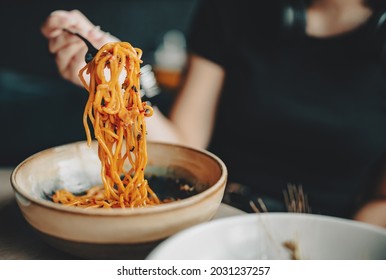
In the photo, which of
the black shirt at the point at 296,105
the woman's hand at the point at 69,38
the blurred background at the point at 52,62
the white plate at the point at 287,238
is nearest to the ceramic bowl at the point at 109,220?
the white plate at the point at 287,238

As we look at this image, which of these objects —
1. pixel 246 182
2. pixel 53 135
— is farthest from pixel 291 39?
pixel 53 135

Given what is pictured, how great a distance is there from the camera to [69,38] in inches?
31.5

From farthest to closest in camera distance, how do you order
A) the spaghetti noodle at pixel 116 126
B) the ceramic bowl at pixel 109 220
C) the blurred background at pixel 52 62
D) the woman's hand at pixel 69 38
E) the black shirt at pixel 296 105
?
the blurred background at pixel 52 62, the black shirt at pixel 296 105, the woman's hand at pixel 69 38, the spaghetti noodle at pixel 116 126, the ceramic bowl at pixel 109 220

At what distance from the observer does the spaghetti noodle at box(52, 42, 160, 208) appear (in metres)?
0.61

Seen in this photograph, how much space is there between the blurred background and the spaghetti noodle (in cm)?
131

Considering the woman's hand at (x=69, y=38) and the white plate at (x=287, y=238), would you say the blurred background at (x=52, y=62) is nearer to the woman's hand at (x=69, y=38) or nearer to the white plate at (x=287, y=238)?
the woman's hand at (x=69, y=38)

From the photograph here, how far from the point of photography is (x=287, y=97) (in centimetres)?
101

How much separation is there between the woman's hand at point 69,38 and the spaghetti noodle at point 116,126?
0.61 ft

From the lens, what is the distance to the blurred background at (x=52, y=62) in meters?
2.01

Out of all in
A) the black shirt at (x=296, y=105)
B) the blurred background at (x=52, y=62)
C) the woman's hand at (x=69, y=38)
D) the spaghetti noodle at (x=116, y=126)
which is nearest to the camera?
the spaghetti noodle at (x=116, y=126)

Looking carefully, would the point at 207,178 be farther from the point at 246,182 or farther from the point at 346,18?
the point at 346,18

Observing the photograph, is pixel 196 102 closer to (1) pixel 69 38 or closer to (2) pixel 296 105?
(2) pixel 296 105

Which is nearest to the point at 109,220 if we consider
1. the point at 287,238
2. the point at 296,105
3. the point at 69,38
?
the point at 287,238

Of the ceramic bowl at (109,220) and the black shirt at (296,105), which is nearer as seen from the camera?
the ceramic bowl at (109,220)
